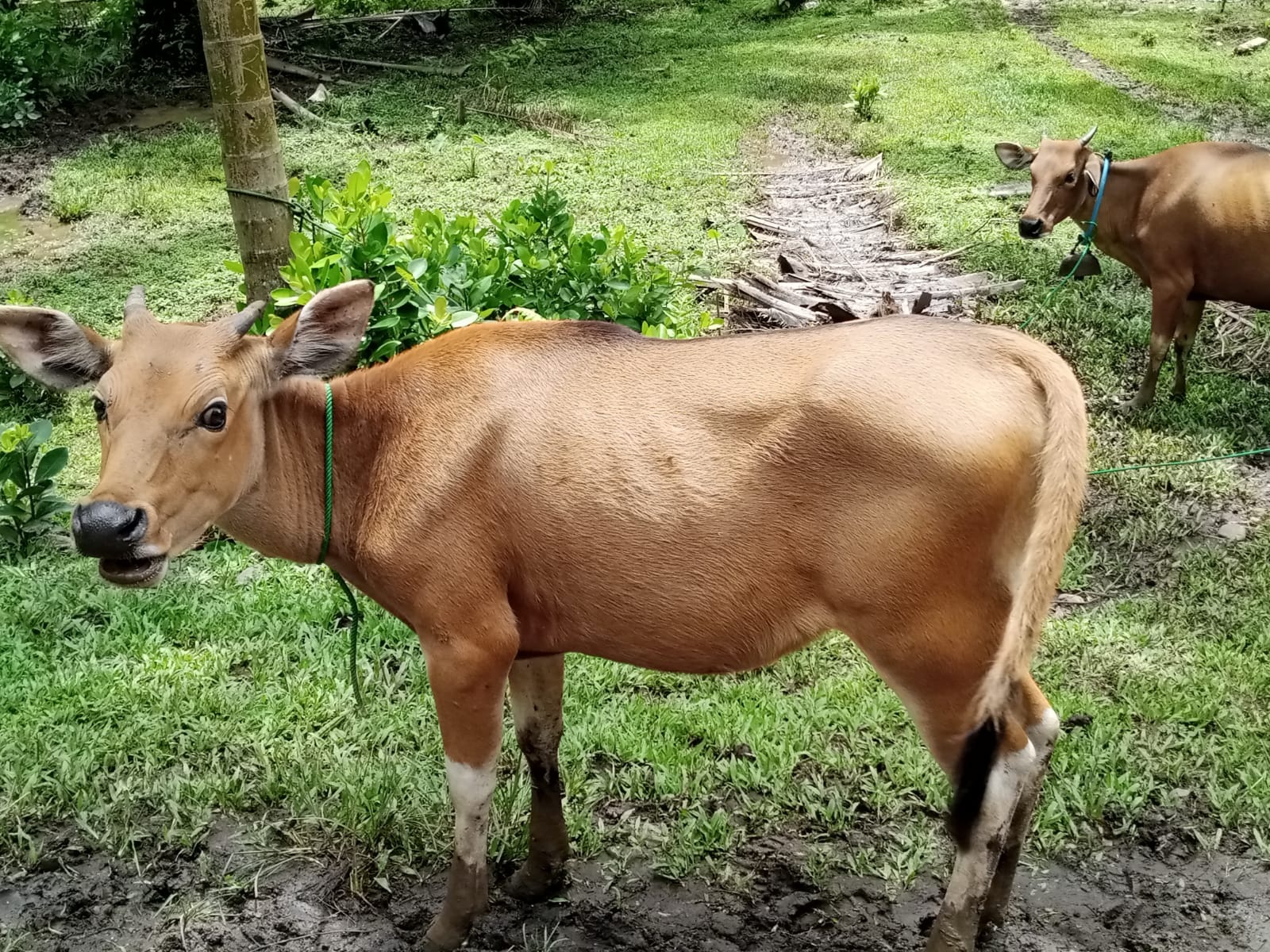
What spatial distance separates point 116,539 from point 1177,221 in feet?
22.4

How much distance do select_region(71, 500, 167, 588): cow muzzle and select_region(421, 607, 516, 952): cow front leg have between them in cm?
78

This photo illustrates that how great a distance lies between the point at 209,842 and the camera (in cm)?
376

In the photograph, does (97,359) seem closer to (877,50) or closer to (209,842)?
(209,842)

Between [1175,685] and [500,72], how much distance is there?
14398 millimetres

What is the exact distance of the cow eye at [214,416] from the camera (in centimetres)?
286

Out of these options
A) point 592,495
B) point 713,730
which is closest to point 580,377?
point 592,495

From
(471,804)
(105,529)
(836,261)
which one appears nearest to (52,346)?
(105,529)

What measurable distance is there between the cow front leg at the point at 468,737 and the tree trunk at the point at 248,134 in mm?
3083

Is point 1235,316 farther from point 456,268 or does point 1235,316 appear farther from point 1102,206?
point 456,268

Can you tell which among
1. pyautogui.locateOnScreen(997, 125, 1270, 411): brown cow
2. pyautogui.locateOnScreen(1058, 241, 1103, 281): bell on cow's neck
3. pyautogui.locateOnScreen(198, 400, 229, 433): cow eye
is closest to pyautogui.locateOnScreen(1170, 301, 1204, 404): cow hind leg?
pyautogui.locateOnScreen(997, 125, 1270, 411): brown cow

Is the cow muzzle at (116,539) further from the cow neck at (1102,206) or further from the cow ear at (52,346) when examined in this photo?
the cow neck at (1102,206)

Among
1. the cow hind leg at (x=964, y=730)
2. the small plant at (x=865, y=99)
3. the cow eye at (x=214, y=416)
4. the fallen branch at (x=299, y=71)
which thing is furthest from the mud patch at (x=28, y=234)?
the cow hind leg at (x=964, y=730)

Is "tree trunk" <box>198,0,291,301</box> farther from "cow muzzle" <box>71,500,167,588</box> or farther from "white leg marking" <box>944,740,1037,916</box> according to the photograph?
"white leg marking" <box>944,740,1037,916</box>

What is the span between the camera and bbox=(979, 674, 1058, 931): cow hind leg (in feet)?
10.5
